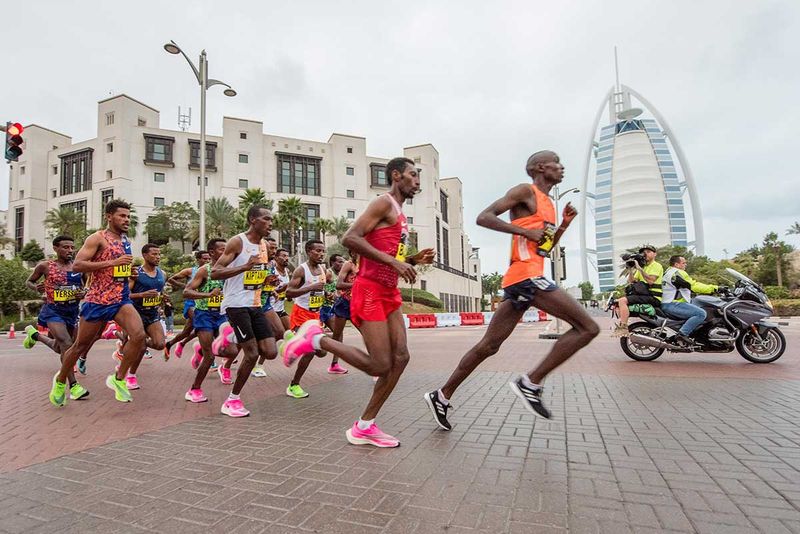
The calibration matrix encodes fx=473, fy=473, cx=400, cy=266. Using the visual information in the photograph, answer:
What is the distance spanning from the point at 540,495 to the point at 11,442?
4.27 meters

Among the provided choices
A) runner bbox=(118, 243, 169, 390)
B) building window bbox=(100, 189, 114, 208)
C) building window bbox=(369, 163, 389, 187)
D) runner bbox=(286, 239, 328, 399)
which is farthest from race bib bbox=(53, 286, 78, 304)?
building window bbox=(369, 163, 389, 187)

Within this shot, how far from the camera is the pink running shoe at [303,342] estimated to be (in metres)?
3.87

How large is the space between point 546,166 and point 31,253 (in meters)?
65.1

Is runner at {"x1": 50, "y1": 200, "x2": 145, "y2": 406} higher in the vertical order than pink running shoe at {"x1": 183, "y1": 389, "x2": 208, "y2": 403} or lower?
higher

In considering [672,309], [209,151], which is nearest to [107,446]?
[672,309]

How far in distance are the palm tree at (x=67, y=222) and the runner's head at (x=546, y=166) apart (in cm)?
5822

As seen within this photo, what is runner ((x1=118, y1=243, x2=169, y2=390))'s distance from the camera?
674 centimetres

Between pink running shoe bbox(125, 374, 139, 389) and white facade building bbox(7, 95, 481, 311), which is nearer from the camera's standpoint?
pink running shoe bbox(125, 374, 139, 389)

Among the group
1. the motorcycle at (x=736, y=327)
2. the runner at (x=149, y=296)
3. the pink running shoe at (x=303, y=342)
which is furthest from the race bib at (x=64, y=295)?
the motorcycle at (x=736, y=327)

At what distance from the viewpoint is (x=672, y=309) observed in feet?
27.2

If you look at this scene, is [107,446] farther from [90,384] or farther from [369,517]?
[90,384]

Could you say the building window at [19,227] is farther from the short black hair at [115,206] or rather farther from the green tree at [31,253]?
the short black hair at [115,206]

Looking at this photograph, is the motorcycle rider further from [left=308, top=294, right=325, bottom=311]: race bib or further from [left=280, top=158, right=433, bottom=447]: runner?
[left=280, top=158, right=433, bottom=447]: runner

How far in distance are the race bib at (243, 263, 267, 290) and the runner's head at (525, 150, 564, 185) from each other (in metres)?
2.97
